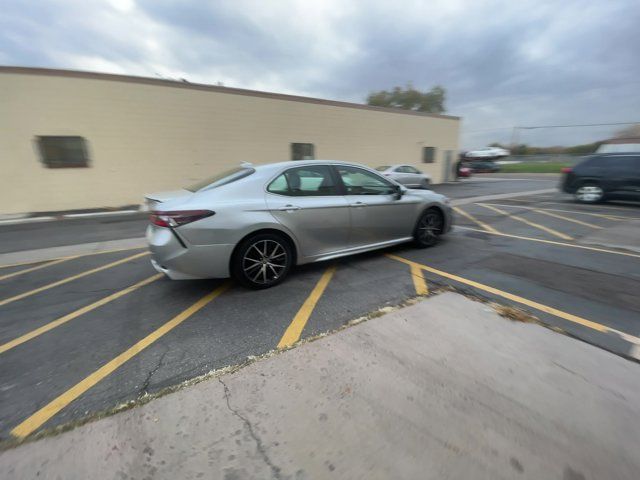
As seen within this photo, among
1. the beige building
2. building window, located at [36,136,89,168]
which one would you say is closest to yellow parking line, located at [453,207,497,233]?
the beige building

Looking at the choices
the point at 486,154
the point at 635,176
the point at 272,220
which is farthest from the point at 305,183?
the point at 486,154

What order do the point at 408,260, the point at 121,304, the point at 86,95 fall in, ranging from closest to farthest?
the point at 121,304 → the point at 408,260 → the point at 86,95

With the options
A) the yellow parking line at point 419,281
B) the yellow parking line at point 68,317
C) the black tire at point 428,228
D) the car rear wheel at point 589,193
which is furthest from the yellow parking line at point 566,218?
the yellow parking line at point 68,317

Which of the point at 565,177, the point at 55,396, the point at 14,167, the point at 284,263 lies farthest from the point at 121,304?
the point at 565,177

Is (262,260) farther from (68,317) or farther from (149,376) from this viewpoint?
(68,317)

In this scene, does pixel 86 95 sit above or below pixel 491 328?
above

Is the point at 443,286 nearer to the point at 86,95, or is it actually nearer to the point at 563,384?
the point at 563,384

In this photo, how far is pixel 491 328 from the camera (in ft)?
9.32

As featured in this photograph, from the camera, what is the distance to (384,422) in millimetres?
1875

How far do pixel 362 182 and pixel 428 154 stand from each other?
57.3 ft

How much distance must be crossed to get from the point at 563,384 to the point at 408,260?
2.77 m

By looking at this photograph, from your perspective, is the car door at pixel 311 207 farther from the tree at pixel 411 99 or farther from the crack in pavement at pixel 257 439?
the tree at pixel 411 99

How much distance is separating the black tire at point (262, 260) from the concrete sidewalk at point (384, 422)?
54.9 inches

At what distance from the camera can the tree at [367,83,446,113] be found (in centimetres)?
4603
